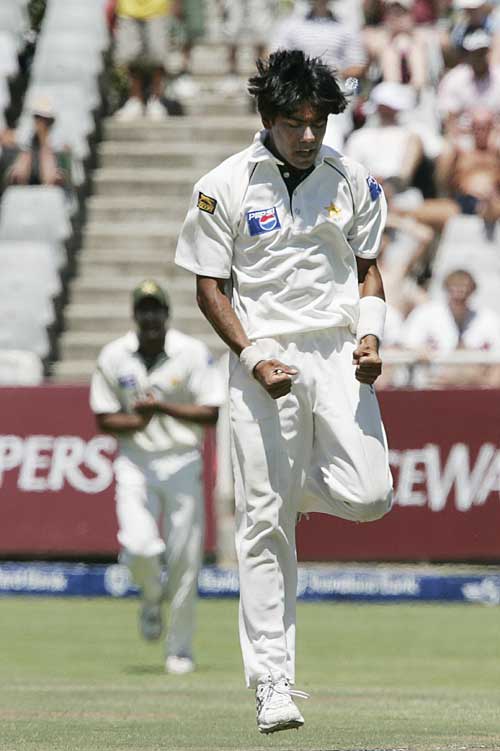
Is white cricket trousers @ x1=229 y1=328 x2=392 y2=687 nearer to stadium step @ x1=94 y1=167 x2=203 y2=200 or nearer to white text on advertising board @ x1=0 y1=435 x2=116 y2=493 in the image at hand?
white text on advertising board @ x1=0 y1=435 x2=116 y2=493

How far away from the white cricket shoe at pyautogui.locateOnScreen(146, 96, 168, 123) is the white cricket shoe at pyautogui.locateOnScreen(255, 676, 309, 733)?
14830mm

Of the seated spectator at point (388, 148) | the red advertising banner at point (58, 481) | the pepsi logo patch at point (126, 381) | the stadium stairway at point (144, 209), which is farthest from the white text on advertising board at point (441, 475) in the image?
the pepsi logo patch at point (126, 381)

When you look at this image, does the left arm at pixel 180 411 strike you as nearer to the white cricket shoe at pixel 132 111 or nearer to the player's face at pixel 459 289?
the player's face at pixel 459 289

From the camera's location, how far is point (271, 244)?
627cm

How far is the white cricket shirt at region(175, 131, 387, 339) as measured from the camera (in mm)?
6273

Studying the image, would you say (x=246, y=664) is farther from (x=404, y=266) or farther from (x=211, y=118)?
(x=211, y=118)

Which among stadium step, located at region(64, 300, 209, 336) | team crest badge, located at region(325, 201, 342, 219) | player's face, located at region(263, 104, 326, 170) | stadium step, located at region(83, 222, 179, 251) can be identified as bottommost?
stadium step, located at region(64, 300, 209, 336)

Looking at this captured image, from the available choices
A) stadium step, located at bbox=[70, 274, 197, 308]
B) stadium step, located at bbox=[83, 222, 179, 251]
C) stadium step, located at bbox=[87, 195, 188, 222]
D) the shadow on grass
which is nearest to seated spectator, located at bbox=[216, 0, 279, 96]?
stadium step, located at bbox=[87, 195, 188, 222]

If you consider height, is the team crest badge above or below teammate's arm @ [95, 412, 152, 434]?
above

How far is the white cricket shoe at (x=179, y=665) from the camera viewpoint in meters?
10.1

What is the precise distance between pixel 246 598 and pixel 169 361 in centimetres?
464

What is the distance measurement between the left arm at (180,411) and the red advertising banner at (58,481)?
4684 mm

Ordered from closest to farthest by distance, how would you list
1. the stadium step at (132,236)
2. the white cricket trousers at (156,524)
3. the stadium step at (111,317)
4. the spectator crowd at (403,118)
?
the white cricket trousers at (156,524) < the spectator crowd at (403,118) < the stadium step at (111,317) < the stadium step at (132,236)

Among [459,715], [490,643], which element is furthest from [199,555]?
[459,715]
